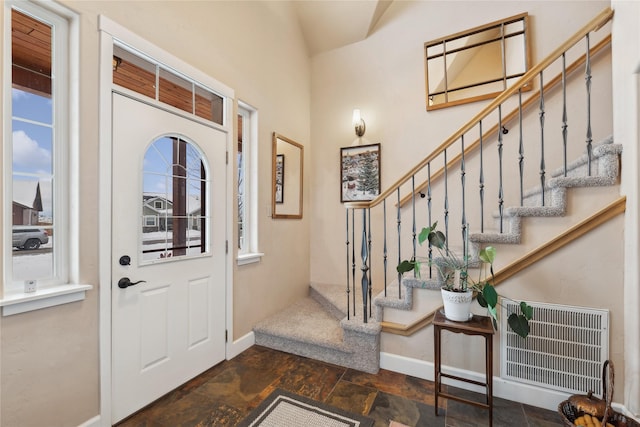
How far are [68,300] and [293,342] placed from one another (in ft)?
5.66

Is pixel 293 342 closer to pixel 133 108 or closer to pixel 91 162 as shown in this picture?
pixel 91 162

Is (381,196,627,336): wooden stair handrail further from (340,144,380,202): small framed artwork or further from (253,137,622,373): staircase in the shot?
(340,144,380,202): small framed artwork

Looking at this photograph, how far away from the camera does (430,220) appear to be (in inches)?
97.3

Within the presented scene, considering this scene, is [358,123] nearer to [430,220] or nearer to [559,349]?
[430,220]

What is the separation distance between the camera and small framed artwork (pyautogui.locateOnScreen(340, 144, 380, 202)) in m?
3.46

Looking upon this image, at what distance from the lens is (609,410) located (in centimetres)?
131

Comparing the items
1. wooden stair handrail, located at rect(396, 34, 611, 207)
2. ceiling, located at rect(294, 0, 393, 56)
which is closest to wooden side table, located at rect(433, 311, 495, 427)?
wooden stair handrail, located at rect(396, 34, 611, 207)

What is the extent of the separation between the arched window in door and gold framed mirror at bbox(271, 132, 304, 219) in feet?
3.11

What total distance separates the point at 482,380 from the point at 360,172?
241 cm

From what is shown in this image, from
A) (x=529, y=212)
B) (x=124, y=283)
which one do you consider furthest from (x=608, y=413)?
(x=124, y=283)

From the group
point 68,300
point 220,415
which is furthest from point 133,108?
point 220,415

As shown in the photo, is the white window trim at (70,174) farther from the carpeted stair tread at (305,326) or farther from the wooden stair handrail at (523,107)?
the wooden stair handrail at (523,107)

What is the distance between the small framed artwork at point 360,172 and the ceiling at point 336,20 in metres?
1.42

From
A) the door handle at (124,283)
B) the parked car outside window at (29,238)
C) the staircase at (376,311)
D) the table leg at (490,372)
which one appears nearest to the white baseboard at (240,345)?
the staircase at (376,311)
